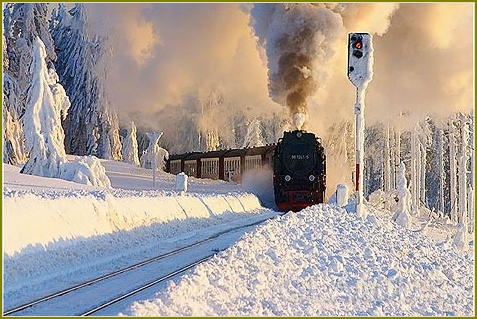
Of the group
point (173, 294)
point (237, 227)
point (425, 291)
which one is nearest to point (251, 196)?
point (237, 227)

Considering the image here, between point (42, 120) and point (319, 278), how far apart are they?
80.6 ft

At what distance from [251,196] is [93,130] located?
24.4 meters

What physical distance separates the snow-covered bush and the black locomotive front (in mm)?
9950

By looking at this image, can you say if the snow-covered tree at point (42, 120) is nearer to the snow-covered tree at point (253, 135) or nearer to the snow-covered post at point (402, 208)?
the snow-covered post at point (402, 208)

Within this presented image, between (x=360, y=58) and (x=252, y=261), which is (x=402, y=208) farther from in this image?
(x=252, y=261)

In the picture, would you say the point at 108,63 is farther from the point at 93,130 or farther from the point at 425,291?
the point at 425,291

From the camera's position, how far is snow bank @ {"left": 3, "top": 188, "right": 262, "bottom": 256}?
12.9 meters

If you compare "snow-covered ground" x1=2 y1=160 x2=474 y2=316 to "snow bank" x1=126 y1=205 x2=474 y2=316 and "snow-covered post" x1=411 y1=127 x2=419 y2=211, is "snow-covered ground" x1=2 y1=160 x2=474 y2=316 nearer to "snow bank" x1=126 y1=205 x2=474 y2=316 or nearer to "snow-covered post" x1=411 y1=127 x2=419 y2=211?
"snow bank" x1=126 y1=205 x2=474 y2=316

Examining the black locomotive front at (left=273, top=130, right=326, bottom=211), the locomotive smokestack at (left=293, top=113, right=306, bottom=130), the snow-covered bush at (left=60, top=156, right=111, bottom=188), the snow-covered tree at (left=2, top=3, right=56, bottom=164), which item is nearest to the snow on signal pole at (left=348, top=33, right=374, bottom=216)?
the black locomotive front at (left=273, top=130, right=326, bottom=211)

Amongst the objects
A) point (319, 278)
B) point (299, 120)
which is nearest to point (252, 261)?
point (319, 278)

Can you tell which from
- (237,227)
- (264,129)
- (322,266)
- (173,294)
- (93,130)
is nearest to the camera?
(173,294)

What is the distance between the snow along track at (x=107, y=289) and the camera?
9219 millimetres

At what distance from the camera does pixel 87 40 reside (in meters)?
54.4

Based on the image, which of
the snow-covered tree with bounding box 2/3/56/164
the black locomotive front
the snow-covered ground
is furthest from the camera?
the snow-covered tree with bounding box 2/3/56/164
